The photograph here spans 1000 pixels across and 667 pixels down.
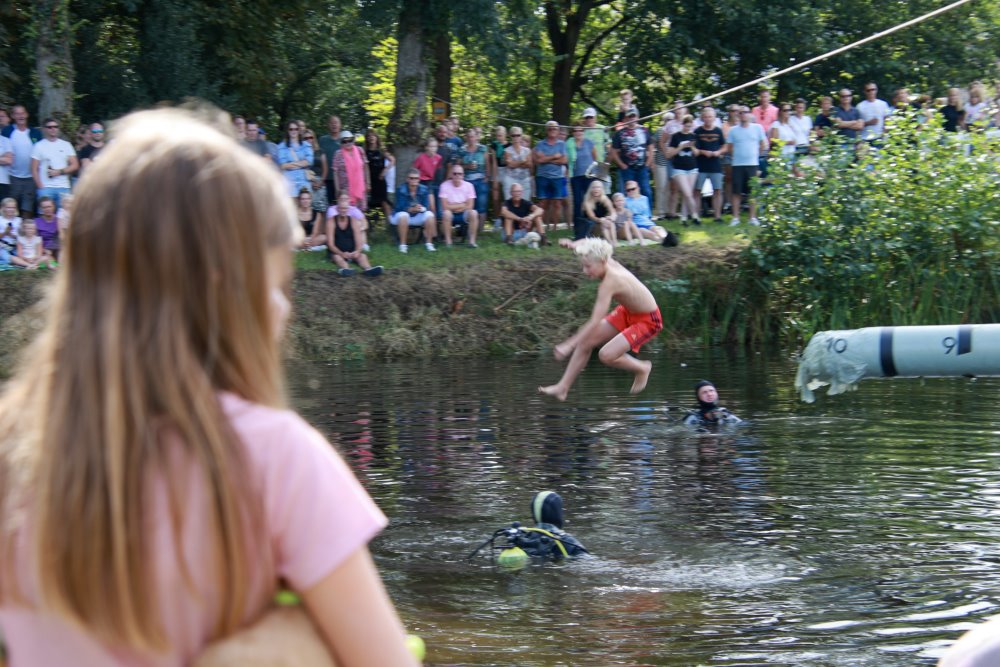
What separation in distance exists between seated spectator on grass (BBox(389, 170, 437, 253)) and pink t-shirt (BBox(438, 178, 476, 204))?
280 mm

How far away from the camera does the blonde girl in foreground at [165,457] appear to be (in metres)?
1.57

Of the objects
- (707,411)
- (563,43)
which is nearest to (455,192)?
(707,411)

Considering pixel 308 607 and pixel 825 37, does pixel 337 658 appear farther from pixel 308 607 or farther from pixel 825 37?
pixel 825 37

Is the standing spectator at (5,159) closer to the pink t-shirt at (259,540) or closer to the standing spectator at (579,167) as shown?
the standing spectator at (579,167)

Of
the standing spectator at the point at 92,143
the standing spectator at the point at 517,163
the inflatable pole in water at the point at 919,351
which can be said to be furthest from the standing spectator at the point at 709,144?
the inflatable pole in water at the point at 919,351

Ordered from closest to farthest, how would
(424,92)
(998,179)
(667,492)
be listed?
(667,492)
(998,179)
(424,92)

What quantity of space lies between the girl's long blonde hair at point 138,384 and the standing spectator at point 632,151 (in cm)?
2116

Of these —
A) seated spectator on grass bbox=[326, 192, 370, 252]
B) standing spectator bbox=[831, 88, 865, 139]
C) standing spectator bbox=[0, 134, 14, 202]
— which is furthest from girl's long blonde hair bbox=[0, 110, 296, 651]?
standing spectator bbox=[831, 88, 865, 139]

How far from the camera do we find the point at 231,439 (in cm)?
161

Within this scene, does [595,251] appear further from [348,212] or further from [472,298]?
[472,298]

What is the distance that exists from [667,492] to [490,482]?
1477 mm

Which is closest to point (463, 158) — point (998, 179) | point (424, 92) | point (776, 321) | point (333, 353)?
point (424, 92)

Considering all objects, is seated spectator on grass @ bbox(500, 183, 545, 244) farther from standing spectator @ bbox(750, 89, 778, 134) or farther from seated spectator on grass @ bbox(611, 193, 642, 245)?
standing spectator @ bbox(750, 89, 778, 134)

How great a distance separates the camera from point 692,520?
31.1 ft
